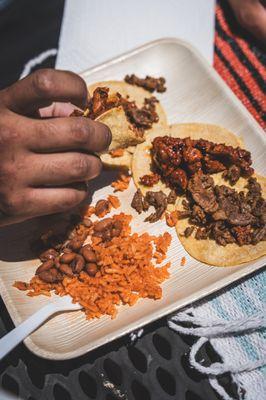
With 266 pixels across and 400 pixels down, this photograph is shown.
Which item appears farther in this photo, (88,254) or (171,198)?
(171,198)

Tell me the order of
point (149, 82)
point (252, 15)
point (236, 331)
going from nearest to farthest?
point (236, 331), point (149, 82), point (252, 15)

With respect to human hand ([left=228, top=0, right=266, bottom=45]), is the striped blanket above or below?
below

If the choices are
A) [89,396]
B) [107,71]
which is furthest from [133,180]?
[89,396]

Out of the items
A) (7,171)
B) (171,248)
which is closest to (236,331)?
(171,248)

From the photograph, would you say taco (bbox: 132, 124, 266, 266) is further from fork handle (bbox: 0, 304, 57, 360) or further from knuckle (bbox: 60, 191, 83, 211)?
fork handle (bbox: 0, 304, 57, 360)

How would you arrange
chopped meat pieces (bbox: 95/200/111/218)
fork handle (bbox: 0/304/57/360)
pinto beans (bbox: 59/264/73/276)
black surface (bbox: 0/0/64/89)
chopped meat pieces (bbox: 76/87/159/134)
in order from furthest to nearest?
black surface (bbox: 0/0/64/89), chopped meat pieces (bbox: 95/200/111/218), chopped meat pieces (bbox: 76/87/159/134), pinto beans (bbox: 59/264/73/276), fork handle (bbox: 0/304/57/360)

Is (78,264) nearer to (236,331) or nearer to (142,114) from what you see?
(236,331)

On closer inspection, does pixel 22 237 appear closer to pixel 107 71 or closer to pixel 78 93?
pixel 78 93

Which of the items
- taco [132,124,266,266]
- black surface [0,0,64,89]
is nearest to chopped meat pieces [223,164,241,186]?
taco [132,124,266,266]
